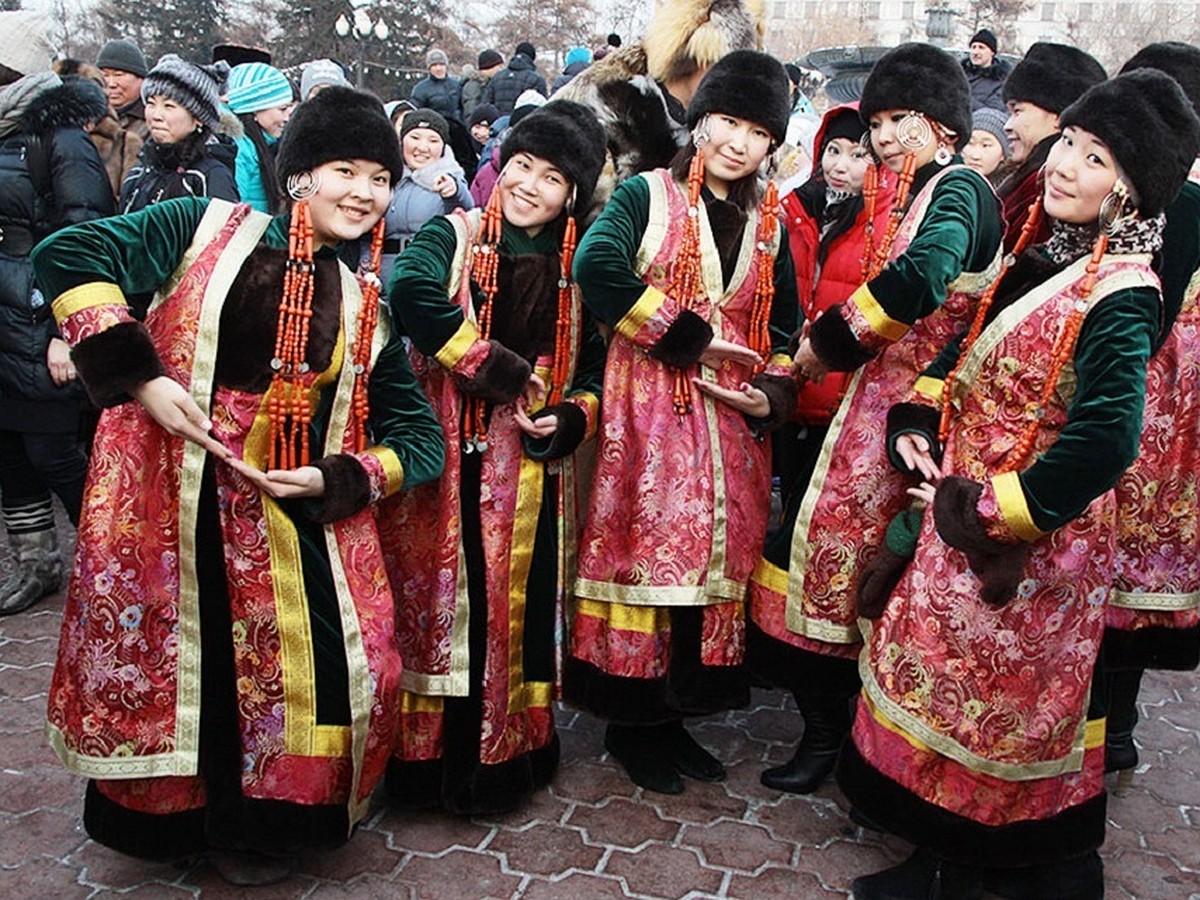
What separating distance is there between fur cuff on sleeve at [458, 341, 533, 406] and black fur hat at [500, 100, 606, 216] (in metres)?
0.51

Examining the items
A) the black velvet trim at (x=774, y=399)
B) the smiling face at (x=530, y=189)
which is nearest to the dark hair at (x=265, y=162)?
the smiling face at (x=530, y=189)

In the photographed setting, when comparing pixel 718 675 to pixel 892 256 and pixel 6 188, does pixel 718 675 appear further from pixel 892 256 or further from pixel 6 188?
pixel 6 188

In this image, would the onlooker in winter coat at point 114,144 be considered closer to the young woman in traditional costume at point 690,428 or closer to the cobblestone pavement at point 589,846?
the cobblestone pavement at point 589,846

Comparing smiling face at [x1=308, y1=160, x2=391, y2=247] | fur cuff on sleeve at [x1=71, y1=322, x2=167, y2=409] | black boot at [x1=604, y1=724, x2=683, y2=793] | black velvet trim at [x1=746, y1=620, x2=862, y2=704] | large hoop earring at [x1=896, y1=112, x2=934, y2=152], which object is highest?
large hoop earring at [x1=896, y1=112, x2=934, y2=152]

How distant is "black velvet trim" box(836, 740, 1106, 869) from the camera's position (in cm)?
276

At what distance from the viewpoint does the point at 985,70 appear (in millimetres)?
8406

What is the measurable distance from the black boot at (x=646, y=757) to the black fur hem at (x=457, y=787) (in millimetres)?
394

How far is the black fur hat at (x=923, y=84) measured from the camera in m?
3.23

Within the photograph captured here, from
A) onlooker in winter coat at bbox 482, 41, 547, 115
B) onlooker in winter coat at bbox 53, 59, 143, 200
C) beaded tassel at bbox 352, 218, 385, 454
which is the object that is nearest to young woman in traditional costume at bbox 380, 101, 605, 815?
beaded tassel at bbox 352, 218, 385, 454

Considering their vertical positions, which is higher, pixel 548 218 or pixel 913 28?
pixel 913 28

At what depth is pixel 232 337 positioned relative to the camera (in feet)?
8.69

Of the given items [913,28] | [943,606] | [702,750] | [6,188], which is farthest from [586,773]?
[913,28]

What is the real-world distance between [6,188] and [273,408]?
242cm

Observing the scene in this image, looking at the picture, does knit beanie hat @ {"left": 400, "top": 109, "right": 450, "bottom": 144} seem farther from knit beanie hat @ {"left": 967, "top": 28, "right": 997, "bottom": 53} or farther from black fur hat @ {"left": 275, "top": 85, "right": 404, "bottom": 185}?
knit beanie hat @ {"left": 967, "top": 28, "right": 997, "bottom": 53}
